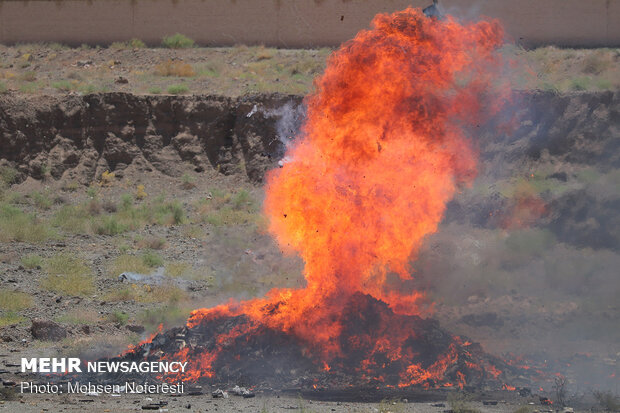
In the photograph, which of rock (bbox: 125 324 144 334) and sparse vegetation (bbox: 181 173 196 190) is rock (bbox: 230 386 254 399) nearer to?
rock (bbox: 125 324 144 334)

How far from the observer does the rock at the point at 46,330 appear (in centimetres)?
1452

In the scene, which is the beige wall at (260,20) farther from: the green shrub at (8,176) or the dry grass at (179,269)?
the dry grass at (179,269)

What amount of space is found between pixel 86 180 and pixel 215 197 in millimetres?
4971

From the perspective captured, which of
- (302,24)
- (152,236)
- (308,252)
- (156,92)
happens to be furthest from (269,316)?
(302,24)

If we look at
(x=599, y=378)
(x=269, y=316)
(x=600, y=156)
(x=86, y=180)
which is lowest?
(x=599, y=378)

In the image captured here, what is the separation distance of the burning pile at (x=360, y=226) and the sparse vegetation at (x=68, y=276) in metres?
5.67

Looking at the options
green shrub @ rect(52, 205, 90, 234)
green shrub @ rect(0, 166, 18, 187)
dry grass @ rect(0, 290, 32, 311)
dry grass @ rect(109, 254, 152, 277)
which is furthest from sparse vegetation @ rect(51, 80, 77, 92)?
dry grass @ rect(0, 290, 32, 311)

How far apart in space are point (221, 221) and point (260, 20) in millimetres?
12886

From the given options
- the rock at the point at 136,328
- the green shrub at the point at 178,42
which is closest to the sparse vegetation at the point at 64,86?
the green shrub at the point at 178,42

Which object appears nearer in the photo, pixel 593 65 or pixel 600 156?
pixel 600 156

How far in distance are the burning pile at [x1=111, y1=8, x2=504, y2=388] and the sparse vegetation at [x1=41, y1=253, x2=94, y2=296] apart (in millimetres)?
5671

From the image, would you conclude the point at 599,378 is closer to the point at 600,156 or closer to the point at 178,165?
the point at 600,156

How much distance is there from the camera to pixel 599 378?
12227mm

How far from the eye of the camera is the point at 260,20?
33.1 metres
